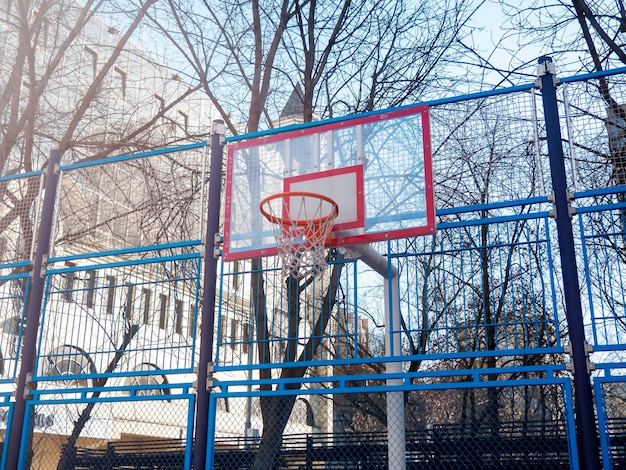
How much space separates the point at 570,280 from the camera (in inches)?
215

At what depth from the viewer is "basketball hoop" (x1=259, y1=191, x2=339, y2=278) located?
6.43 m

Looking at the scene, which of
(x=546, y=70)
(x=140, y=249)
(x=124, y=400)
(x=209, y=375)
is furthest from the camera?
(x=140, y=249)

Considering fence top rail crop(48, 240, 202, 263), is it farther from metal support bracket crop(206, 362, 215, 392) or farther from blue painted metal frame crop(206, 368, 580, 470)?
blue painted metal frame crop(206, 368, 580, 470)

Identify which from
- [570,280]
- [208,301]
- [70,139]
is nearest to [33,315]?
[208,301]

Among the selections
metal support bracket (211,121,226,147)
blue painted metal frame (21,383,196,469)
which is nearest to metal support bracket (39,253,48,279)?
blue painted metal frame (21,383,196,469)

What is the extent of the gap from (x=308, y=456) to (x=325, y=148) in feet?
16.9

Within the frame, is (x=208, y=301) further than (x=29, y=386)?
No

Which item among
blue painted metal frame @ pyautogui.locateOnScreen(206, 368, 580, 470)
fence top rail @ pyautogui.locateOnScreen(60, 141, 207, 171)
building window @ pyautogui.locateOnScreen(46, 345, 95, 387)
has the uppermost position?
fence top rail @ pyautogui.locateOnScreen(60, 141, 207, 171)

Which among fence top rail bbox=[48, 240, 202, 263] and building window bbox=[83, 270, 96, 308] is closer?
fence top rail bbox=[48, 240, 202, 263]

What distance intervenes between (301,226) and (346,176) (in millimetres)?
670

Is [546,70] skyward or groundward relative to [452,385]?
skyward

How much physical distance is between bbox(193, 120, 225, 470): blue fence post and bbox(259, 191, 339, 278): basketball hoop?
544 millimetres

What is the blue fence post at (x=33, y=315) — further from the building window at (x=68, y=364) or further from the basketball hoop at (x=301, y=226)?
the basketball hoop at (x=301, y=226)

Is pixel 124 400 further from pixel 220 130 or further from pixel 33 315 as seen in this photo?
pixel 220 130
